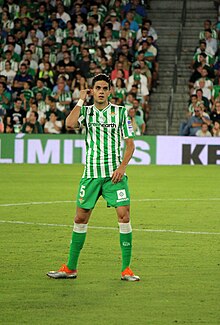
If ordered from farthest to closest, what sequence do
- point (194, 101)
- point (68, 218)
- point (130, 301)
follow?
point (194, 101) < point (68, 218) < point (130, 301)

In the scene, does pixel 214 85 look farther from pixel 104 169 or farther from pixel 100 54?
pixel 104 169

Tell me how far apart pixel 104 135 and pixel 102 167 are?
31 centimetres

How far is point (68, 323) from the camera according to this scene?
7.18 meters

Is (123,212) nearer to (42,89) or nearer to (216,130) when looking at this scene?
(216,130)

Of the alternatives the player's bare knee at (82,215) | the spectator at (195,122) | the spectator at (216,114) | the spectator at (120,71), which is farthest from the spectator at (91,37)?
the player's bare knee at (82,215)

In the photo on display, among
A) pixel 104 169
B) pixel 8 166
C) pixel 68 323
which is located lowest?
pixel 8 166

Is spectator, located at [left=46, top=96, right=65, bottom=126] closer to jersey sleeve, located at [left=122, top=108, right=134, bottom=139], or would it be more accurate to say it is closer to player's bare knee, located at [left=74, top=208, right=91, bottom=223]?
jersey sleeve, located at [left=122, top=108, right=134, bottom=139]

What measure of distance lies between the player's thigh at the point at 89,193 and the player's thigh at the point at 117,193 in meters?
0.08

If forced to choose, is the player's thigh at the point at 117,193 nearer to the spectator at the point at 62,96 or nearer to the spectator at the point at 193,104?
the spectator at the point at 193,104

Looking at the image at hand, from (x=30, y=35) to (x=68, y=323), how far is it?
24907 mm

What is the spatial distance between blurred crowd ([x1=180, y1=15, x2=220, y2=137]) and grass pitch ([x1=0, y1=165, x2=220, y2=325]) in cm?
744

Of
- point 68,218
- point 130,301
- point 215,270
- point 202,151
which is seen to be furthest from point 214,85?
point 130,301

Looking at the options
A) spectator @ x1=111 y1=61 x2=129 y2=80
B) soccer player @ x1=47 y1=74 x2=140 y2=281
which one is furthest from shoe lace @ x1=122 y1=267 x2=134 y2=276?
spectator @ x1=111 y1=61 x2=129 y2=80

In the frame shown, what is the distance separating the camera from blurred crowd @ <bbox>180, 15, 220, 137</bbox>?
27.2m
